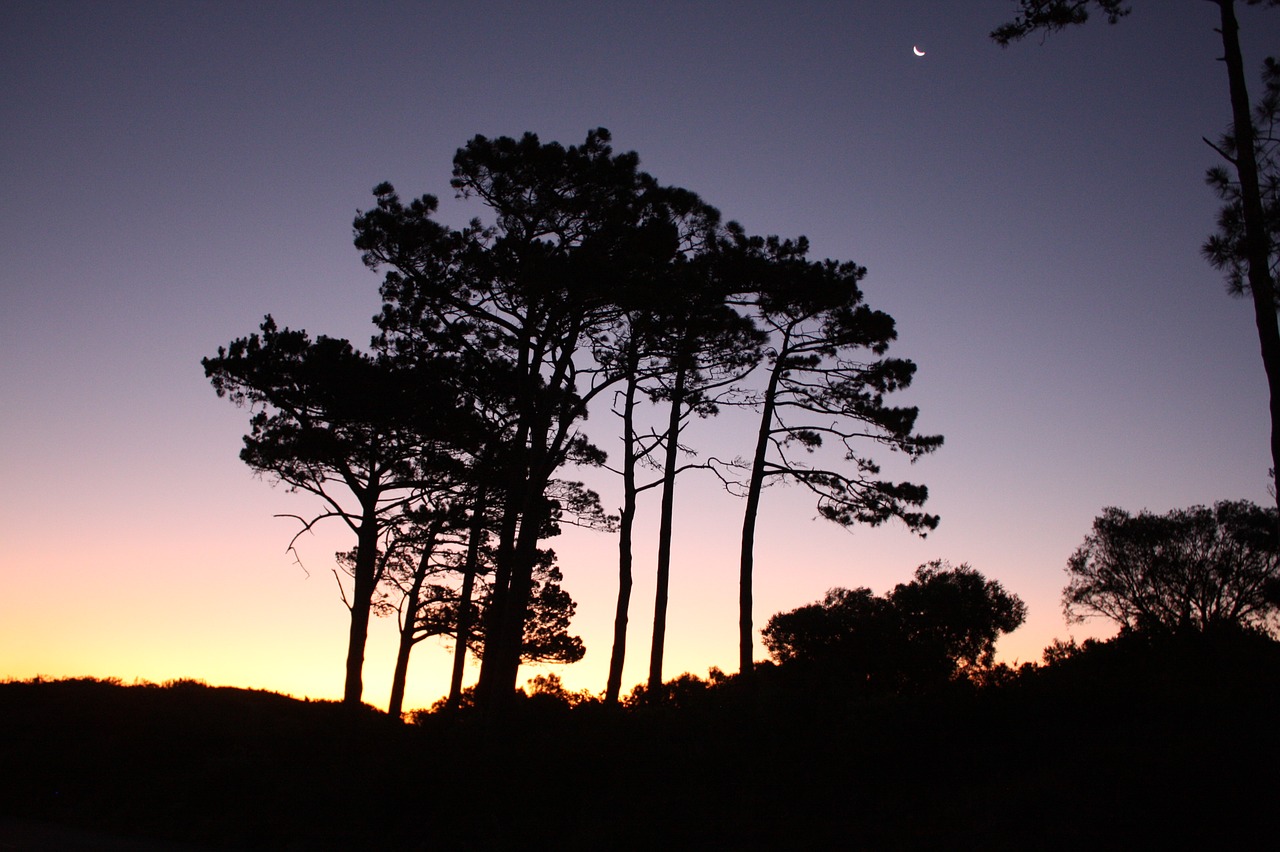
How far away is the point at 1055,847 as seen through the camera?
8.91m

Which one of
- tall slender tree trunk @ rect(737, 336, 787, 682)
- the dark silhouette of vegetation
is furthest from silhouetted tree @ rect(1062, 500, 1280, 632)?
tall slender tree trunk @ rect(737, 336, 787, 682)

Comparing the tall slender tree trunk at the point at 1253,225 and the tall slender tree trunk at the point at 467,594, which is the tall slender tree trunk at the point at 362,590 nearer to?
the tall slender tree trunk at the point at 467,594

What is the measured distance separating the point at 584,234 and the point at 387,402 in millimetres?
7555

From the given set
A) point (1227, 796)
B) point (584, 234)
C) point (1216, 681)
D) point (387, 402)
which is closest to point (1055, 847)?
point (1227, 796)

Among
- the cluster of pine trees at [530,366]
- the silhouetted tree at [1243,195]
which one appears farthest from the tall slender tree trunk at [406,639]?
the silhouetted tree at [1243,195]

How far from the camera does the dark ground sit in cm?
980

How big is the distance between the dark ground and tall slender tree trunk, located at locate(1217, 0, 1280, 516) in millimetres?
3935

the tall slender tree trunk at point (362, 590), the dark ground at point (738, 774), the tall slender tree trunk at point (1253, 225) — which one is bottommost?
the dark ground at point (738, 774)

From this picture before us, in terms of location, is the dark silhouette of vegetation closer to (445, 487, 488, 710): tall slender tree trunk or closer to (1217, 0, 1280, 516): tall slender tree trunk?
(445, 487, 488, 710): tall slender tree trunk

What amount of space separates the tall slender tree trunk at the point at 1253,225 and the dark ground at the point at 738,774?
394 cm

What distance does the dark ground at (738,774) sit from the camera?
9805mm

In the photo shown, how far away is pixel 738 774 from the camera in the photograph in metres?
12.7

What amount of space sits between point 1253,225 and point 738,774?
11.0m

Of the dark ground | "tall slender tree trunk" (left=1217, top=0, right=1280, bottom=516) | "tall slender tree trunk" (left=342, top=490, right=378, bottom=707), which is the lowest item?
the dark ground
